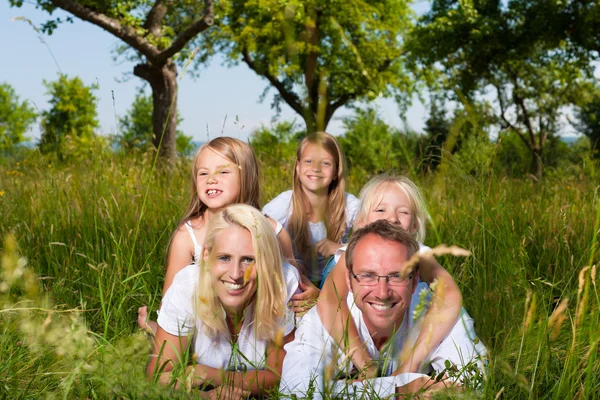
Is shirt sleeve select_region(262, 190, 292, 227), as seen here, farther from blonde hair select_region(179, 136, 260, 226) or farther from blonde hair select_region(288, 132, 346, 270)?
blonde hair select_region(179, 136, 260, 226)

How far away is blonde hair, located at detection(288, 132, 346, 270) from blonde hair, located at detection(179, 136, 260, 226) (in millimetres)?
624

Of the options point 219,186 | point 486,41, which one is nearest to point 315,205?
point 219,186

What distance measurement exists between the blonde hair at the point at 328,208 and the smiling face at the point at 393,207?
0.90m

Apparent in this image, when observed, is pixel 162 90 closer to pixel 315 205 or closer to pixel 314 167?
pixel 315 205

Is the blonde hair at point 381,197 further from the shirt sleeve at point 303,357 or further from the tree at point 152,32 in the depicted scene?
the tree at point 152,32

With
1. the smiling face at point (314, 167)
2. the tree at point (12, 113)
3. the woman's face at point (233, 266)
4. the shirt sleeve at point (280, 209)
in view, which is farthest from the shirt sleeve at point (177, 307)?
the tree at point (12, 113)

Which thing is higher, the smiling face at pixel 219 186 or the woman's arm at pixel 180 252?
the smiling face at pixel 219 186

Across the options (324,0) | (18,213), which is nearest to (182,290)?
(18,213)

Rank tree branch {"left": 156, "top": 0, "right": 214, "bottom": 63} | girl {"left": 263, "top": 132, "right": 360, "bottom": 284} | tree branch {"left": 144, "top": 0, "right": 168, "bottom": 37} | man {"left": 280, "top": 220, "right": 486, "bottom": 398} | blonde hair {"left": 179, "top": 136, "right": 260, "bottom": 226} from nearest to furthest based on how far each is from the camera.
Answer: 1. man {"left": 280, "top": 220, "right": 486, "bottom": 398}
2. blonde hair {"left": 179, "top": 136, "right": 260, "bottom": 226}
3. girl {"left": 263, "top": 132, "right": 360, "bottom": 284}
4. tree branch {"left": 156, "top": 0, "right": 214, "bottom": 63}
5. tree branch {"left": 144, "top": 0, "right": 168, "bottom": 37}

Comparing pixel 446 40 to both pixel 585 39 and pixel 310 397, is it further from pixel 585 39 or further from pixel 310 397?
pixel 310 397

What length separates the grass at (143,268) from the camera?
6.38ft

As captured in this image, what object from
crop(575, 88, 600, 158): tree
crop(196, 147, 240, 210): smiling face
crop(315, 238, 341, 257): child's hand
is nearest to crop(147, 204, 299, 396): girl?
crop(196, 147, 240, 210): smiling face

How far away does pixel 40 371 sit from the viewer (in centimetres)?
215

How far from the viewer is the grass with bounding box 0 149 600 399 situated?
6.38ft
